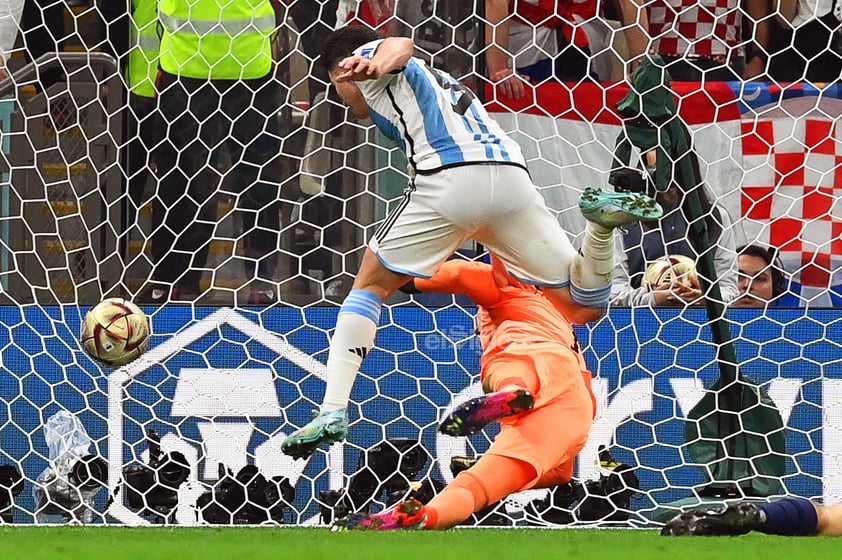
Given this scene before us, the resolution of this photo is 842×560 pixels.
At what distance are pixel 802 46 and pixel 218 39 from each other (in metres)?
2.35

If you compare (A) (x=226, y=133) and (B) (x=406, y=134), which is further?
(A) (x=226, y=133)

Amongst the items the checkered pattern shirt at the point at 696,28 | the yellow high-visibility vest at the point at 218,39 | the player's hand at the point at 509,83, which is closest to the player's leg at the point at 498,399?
the player's hand at the point at 509,83

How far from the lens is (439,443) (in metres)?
6.53

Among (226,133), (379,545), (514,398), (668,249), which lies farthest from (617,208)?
(226,133)

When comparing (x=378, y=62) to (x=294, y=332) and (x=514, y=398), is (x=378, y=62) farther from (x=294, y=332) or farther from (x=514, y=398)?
(x=294, y=332)

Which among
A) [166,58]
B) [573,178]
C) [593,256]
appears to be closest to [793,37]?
[573,178]

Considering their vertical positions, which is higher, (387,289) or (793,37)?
(793,37)

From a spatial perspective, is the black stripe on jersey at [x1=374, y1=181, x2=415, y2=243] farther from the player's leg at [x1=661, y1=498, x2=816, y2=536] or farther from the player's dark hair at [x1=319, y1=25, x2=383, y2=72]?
the player's leg at [x1=661, y1=498, x2=816, y2=536]

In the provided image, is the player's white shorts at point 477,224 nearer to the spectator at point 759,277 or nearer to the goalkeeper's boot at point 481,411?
the goalkeeper's boot at point 481,411

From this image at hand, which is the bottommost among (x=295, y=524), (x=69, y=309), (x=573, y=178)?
(x=295, y=524)

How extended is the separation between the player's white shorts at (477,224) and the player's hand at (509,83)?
3.77ft

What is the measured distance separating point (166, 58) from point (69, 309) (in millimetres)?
1051

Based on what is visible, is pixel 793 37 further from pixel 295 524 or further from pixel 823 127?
pixel 295 524

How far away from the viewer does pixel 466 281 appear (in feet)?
18.4
